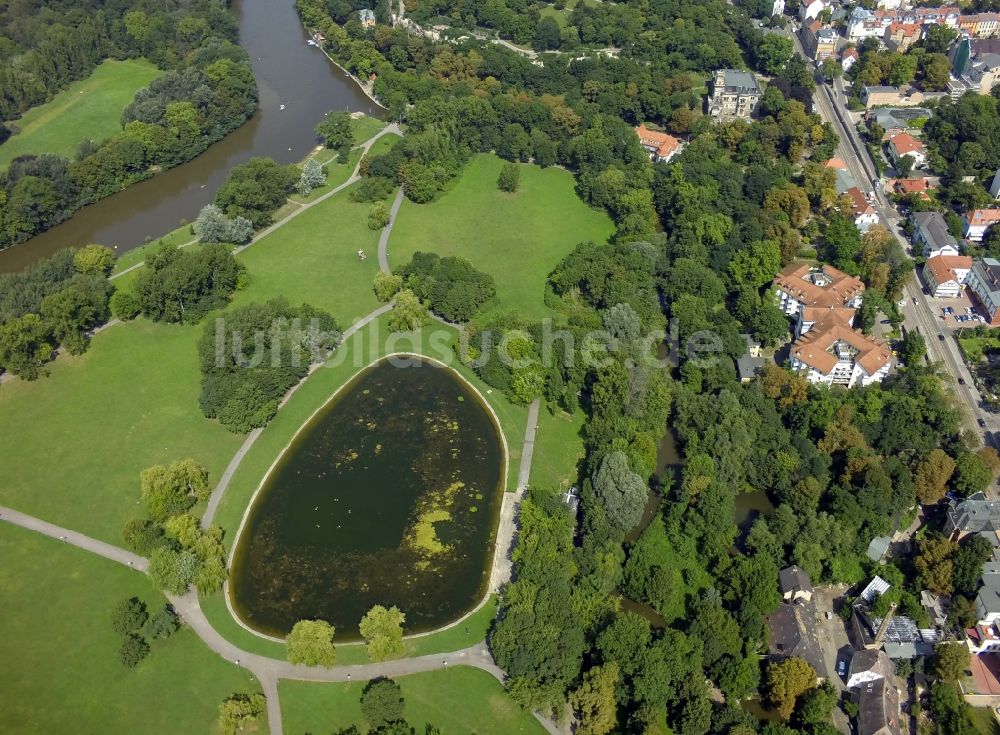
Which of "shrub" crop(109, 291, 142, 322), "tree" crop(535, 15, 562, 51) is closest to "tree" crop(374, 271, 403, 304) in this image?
"shrub" crop(109, 291, 142, 322)

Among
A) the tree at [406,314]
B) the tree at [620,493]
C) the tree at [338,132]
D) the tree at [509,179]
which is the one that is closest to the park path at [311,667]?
the tree at [620,493]

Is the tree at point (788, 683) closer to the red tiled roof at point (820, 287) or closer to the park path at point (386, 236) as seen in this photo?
the red tiled roof at point (820, 287)

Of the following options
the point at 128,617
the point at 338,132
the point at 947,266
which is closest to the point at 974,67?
the point at 947,266

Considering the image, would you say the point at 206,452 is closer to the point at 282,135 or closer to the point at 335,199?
the point at 335,199

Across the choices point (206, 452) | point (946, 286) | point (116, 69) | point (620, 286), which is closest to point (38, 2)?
point (116, 69)

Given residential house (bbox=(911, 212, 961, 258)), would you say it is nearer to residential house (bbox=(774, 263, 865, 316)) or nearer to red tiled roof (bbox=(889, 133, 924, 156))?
residential house (bbox=(774, 263, 865, 316))

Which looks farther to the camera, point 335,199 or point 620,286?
point 335,199
